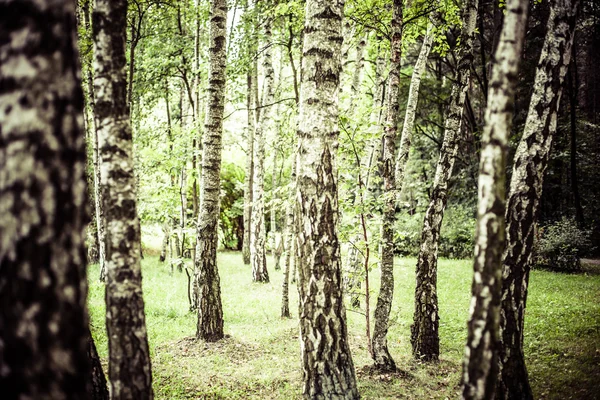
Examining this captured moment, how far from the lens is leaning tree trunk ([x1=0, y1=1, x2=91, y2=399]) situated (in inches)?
66.6

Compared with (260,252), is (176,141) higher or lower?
higher

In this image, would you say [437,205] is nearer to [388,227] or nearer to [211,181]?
[388,227]

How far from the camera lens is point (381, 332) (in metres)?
5.89

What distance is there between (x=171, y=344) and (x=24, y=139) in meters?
6.90

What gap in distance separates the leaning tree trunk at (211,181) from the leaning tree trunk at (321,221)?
11.0ft

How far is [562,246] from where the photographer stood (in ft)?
50.4

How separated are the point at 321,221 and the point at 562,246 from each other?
51.2 ft

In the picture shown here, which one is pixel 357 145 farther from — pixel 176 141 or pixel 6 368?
pixel 176 141

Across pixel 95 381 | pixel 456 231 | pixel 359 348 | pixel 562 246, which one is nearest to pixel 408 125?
pixel 359 348

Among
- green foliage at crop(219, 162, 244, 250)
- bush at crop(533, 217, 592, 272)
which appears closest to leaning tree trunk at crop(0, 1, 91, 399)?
bush at crop(533, 217, 592, 272)

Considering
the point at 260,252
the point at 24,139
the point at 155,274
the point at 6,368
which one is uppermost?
the point at 24,139

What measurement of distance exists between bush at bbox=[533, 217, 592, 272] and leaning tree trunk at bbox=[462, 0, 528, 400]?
48.5 feet

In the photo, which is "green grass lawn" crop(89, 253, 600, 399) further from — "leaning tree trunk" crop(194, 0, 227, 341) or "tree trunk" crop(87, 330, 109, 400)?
"tree trunk" crop(87, 330, 109, 400)

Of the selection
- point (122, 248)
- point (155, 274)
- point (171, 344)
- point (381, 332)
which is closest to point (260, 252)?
point (155, 274)
